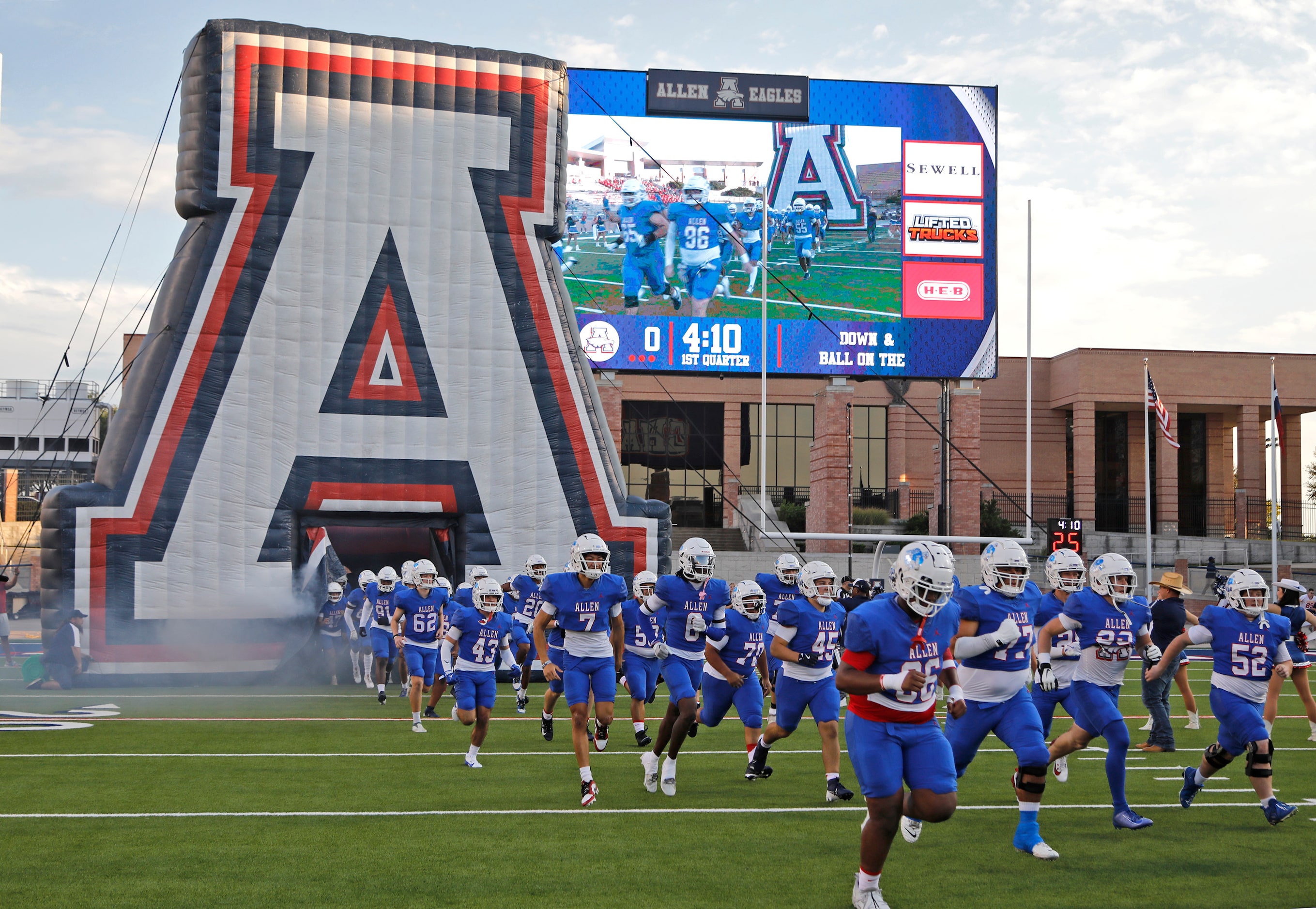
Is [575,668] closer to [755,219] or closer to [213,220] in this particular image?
[213,220]

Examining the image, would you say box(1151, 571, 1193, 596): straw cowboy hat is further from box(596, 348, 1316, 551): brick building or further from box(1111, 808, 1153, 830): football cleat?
box(596, 348, 1316, 551): brick building

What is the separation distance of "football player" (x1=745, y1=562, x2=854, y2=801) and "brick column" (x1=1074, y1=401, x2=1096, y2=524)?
33692 mm

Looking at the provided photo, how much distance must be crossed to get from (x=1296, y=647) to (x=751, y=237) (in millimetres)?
22969

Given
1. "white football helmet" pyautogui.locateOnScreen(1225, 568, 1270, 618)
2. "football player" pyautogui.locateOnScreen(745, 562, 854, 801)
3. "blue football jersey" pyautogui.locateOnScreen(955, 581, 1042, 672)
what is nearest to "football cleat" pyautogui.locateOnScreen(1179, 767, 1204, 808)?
"white football helmet" pyautogui.locateOnScreen(1225, 568, 1270, 618)

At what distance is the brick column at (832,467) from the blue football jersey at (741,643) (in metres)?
25.5

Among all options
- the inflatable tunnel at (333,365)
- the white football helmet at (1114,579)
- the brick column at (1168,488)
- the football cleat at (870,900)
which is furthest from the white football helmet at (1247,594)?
the brick column at (1168,488)

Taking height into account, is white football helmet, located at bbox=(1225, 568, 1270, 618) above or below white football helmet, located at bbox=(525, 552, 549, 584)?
above

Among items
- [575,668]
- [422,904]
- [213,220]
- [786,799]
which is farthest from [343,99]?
[422,904]

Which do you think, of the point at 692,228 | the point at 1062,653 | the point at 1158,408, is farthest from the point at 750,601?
the point at 692,228

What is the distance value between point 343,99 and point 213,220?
2954 mm

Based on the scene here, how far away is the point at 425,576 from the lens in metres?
14.0

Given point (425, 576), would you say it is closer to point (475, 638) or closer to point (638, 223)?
point (475, 638)

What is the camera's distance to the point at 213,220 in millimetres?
19062

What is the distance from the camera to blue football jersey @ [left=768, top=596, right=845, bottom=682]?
9672 mm
